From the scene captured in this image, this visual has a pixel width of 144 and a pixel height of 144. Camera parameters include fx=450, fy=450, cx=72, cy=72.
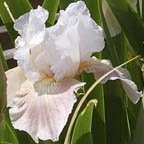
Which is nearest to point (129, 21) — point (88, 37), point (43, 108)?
point (88, 37)

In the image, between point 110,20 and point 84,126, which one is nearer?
point 84,126

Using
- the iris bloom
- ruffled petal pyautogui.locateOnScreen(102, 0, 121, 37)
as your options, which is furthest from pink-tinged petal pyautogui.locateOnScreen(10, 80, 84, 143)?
ruffled petal pyautogui.locateOnScreen(102, 0, 121, 37)

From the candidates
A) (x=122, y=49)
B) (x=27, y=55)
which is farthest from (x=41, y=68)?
(x=122, y=49)

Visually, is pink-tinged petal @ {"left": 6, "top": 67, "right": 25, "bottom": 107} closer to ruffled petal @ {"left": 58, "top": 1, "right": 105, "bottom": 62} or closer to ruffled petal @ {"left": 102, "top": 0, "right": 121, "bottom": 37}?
ruffled petal @ {"left": 58, "top": 1, "right": 105, "bottom": 62}

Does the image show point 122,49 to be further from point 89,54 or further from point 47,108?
point 47,108

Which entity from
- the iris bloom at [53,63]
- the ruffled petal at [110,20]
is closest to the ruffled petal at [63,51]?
the iris bloom at [53,63]

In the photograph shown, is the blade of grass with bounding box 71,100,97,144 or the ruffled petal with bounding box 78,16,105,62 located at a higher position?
the ruffled petal with bounding box 78,16,105,62

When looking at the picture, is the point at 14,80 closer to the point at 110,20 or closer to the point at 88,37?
the point at 88,37

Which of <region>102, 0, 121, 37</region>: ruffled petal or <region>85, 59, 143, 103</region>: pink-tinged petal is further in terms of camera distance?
<region>102, 0, 121, 37</region>: ruffled petal
